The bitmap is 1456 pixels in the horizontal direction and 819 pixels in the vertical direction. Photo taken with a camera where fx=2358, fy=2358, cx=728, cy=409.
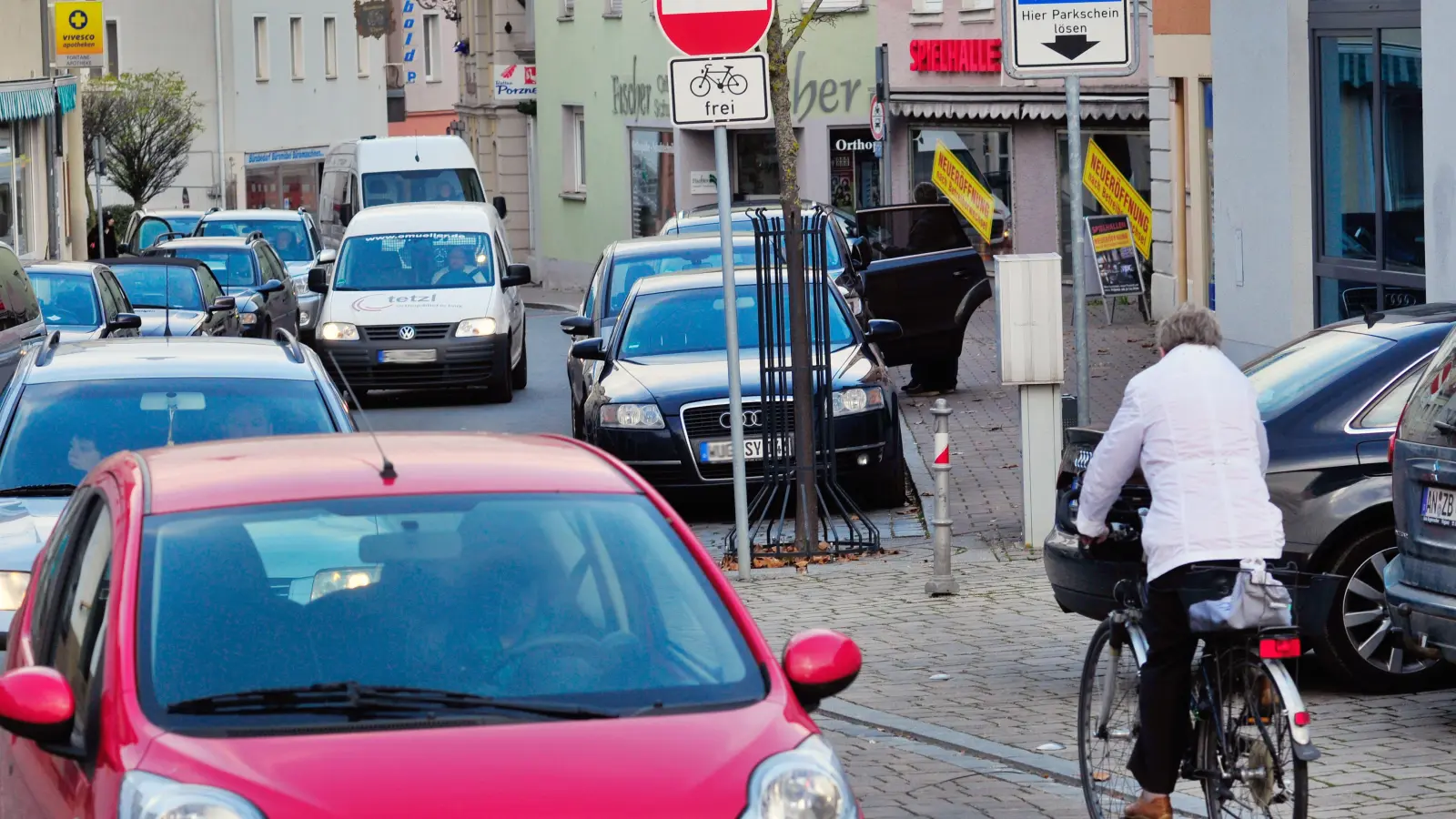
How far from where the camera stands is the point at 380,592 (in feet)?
15.8

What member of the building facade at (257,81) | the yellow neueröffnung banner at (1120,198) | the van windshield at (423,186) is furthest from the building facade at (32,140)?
the building facade at (257,81)

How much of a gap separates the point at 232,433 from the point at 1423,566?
4.56 metres

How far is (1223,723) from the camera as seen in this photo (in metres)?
→ 6.25

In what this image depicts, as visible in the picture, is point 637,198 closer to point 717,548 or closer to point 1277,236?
point 1277,236

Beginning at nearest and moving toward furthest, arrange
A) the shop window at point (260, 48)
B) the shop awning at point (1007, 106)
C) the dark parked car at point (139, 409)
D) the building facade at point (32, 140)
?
the dark parked car at point (139, 409) < the shop awning at point (1007, 106) < the building facade at point (32, 140) < the shop window at point (260, 48)

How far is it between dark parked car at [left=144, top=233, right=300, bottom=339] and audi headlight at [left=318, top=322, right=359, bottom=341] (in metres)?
4.26

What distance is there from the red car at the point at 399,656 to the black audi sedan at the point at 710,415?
919 cm

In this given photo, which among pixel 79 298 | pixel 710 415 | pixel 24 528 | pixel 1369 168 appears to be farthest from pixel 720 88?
pixel 79 298

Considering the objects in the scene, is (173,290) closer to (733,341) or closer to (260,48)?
(733,341)

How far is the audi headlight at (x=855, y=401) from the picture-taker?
1470 cm

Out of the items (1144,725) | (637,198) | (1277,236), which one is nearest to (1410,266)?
(1277,236)

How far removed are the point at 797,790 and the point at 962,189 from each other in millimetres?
30770

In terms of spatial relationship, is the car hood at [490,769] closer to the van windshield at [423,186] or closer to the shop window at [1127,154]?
the shop window at [1127,154]

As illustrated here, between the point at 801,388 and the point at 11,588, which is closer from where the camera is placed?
the point at 11,588
